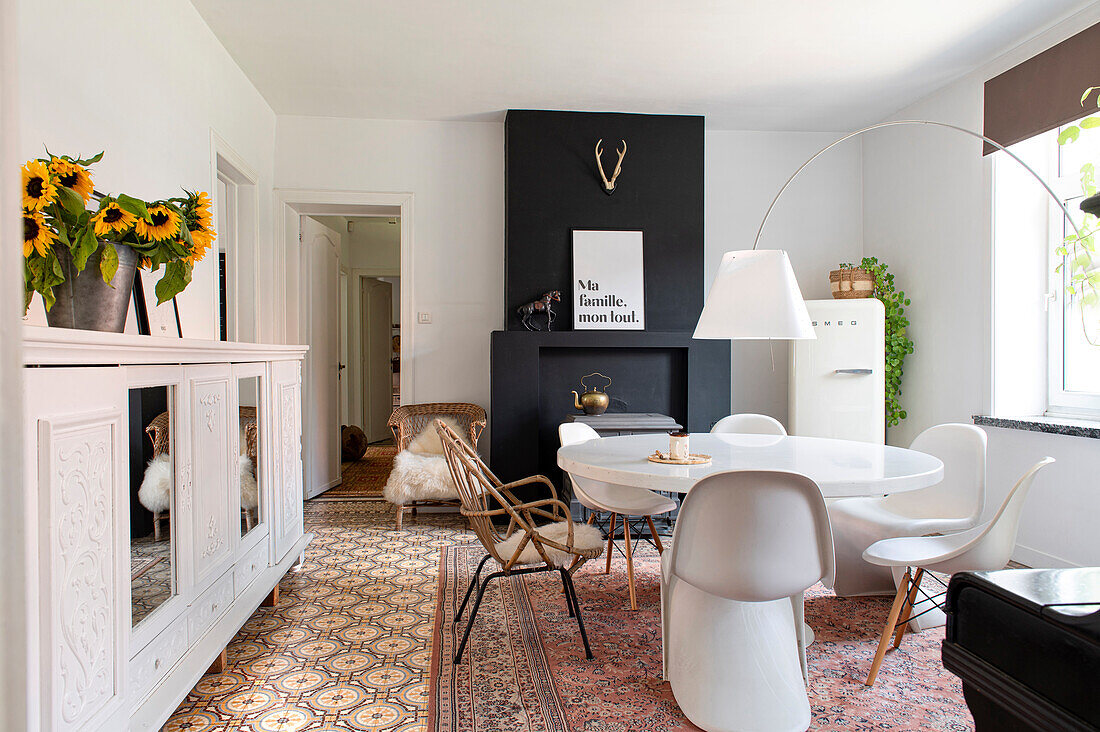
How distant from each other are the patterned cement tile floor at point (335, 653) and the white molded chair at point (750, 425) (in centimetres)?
168

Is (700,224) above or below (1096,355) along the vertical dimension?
above

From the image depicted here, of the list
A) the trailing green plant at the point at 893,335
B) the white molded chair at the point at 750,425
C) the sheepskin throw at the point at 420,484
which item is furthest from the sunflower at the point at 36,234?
the trailing green plant at the point at 893,335

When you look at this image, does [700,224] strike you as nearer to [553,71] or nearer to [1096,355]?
[553,71]

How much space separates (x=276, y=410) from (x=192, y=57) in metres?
1.82

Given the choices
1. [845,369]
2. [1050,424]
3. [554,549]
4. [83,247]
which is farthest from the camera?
[845,369]

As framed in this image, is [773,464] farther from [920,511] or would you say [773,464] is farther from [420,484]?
[420,484]

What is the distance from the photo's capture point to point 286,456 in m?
3.07

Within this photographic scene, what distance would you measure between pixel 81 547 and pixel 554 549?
4.92ft

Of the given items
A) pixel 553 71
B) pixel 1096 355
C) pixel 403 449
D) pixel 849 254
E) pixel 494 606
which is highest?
pixel 553 71

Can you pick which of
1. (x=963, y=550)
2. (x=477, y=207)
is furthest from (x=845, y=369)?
(x=477, y=207)

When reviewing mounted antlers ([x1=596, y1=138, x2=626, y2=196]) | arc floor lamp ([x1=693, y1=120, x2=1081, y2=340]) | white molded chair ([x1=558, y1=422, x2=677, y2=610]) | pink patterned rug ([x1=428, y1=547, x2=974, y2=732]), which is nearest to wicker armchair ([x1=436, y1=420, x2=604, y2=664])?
pink patterned rug ([x1=428, y1=547, x2=974, y2=732])

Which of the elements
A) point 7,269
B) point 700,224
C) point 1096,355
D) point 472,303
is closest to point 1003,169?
point 1096,355

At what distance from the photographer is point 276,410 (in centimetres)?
290

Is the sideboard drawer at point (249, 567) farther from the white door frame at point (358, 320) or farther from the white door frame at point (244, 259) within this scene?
the white door frame at point (358, 320)
